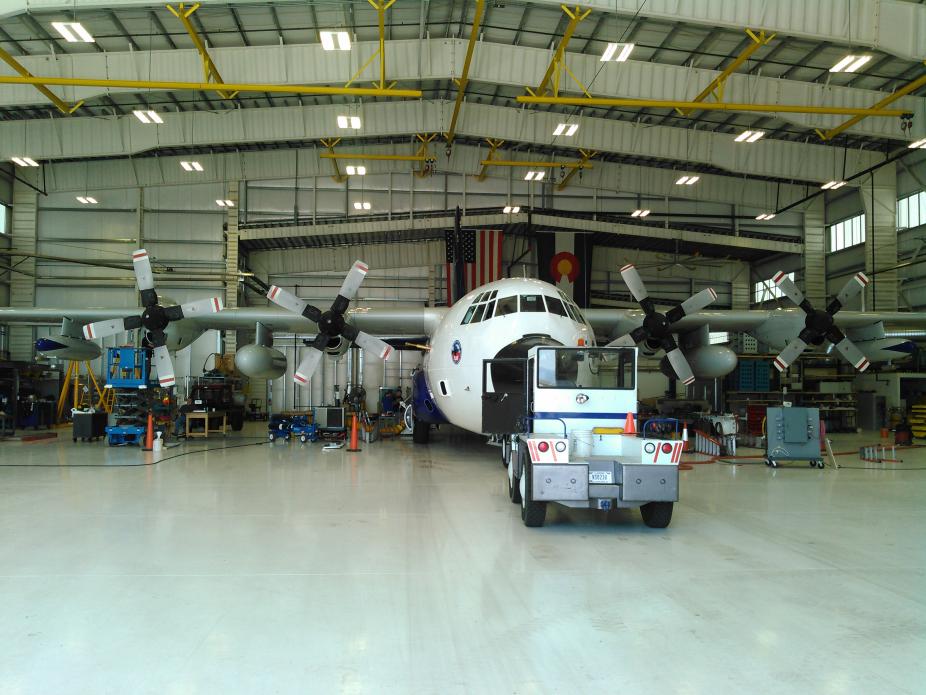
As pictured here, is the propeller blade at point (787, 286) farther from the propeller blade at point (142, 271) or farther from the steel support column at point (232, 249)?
the steel support column at point (232, 249)

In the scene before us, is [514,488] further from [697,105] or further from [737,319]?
[697,105]

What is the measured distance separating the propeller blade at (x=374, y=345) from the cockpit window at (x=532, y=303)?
217 inches

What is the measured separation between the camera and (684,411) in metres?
23.4

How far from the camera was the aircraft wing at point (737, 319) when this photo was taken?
1842 cm

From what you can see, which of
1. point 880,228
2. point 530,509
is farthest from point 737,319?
point 530,509

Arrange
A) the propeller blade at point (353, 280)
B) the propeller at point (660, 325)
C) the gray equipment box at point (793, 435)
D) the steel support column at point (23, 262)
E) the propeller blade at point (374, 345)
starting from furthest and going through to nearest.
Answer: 1. the steel support column at point (23, 262)
2. the propeller blade at point (374, 345)
3. the propeller blade at point (353, 280)
4. the propeller at point (660, 325)
5. the gray equipment box at point (793, 435)

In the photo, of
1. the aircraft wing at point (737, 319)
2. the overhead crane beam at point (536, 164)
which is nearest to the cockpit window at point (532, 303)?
the aircraft wing at point (737, 319)

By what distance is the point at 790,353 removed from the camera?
57.2 ft

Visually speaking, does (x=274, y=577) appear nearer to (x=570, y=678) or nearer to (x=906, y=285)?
(x=570, y=678)

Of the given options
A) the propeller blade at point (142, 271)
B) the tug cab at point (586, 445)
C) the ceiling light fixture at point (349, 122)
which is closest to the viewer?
the tug cab at point (586, 445)

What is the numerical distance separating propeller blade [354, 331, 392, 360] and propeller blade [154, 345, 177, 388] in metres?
4.79

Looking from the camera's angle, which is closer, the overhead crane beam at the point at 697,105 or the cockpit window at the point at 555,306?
the cockpit window at the point at 555,306

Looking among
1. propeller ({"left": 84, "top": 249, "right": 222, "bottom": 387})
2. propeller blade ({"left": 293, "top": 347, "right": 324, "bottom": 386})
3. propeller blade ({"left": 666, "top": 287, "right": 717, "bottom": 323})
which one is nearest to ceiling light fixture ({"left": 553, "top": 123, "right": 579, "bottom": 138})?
propeller blade ({"left": 666, "top": 287, "right": 717, "bottom": 323})

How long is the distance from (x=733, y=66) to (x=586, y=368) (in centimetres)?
1288
